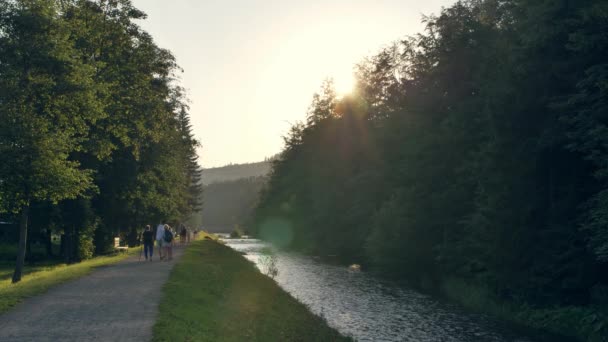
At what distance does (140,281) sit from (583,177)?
61.3 ft

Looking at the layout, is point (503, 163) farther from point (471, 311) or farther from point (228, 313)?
point (228, 313)

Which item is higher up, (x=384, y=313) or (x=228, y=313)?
(x=228, y=313)

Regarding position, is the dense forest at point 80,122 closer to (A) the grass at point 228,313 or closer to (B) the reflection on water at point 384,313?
(A) the grass at point 228,313

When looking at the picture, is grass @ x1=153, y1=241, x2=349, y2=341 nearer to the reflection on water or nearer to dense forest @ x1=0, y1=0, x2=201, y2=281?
the reflection on water

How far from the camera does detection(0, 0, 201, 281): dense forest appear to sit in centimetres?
2436

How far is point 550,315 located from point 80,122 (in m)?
23.3

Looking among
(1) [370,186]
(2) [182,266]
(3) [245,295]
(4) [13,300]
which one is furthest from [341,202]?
(4) [13,300]

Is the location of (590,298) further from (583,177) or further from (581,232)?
(583,177)

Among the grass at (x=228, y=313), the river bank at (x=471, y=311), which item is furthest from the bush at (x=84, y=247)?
the river bank at (x=471, y=311)

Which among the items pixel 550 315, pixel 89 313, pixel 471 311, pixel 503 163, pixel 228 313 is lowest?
pixel 471 311

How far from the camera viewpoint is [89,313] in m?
15.3

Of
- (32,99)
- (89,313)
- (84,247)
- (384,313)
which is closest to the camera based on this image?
(89,313)

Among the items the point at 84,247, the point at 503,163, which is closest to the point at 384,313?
the point at 503,163

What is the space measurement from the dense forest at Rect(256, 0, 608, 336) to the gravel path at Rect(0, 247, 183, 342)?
563 inches
